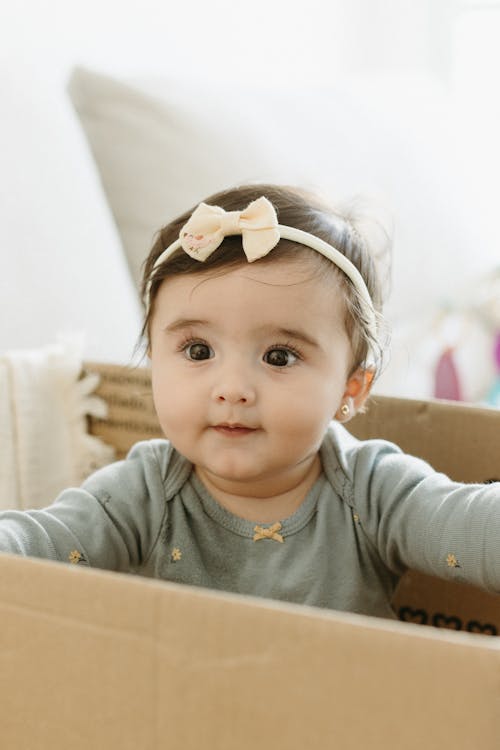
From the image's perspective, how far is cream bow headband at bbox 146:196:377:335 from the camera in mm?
774

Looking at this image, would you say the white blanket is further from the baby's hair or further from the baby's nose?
the baby's nose

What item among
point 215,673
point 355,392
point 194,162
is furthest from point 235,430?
point 194,162

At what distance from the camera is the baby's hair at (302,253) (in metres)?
0.79

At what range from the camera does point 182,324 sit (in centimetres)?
81

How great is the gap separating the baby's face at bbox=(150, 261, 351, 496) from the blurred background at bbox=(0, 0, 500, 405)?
1.32ft

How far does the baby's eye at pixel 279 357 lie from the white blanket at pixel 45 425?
37 cm

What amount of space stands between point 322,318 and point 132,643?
0.37 m

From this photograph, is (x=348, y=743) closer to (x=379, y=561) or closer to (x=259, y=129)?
(x=379, y=561)

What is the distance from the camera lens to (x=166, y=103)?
1.56 meters

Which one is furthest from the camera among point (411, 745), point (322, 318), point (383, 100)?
point (383, 100)

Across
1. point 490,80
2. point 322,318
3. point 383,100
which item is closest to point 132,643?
point 322,318

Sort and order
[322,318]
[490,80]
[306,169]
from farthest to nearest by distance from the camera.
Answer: [490,80]
[306,169]
[322,318]

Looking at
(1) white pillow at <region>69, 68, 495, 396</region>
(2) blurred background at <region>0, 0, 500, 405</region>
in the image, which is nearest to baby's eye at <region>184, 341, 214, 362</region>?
(2) blurred background at <region>0, 0, 500, 405</region>

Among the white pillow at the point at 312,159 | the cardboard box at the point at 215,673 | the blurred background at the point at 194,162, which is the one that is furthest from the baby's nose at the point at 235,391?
the white pillow at the point at 312,159
